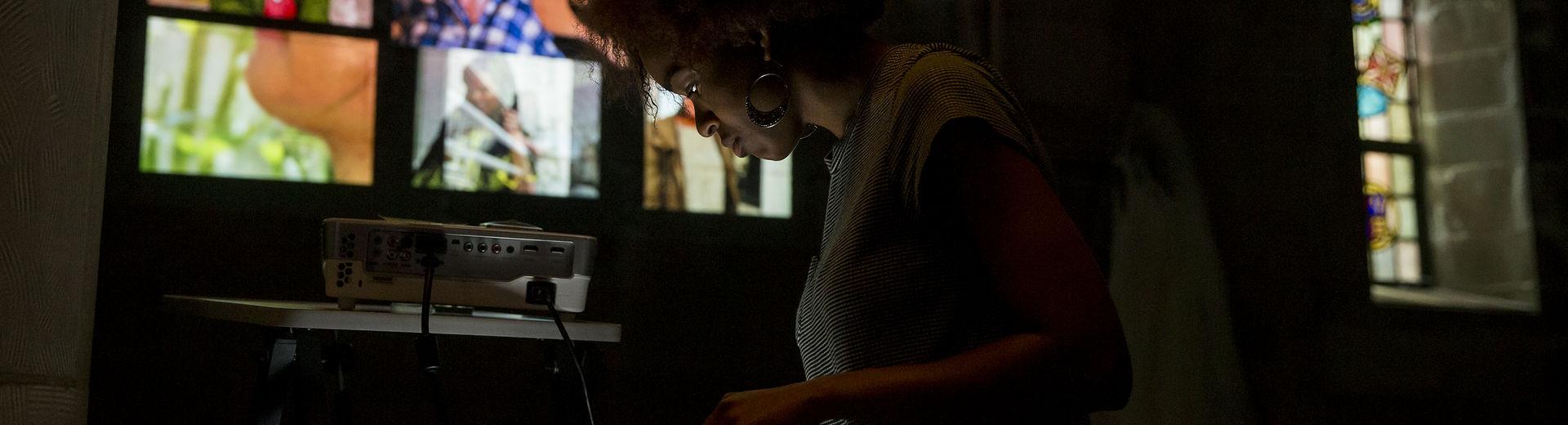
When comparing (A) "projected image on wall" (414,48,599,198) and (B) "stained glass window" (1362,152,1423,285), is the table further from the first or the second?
(B) "stained glass window" (1362,152,1423,285)

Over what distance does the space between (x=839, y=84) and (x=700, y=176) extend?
1893mm

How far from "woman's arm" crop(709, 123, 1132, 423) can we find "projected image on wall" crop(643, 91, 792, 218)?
2.10 meters

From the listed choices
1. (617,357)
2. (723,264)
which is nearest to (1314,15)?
Result: (723,264)

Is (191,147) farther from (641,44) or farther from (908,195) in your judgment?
(908,195)

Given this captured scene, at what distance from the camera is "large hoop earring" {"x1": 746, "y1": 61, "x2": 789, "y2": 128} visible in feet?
3.31

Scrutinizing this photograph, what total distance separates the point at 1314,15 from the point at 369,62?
104 inches

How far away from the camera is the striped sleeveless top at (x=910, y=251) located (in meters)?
0.79

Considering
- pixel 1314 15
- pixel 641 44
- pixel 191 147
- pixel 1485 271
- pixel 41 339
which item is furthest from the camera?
pixel 1485 271

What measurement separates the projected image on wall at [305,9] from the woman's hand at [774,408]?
2230mm

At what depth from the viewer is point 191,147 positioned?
2482mm

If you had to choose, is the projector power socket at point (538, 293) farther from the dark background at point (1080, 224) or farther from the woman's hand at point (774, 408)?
the woman's hand at point (774, 408)

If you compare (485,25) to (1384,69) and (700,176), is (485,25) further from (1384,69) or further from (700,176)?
(1384,69)

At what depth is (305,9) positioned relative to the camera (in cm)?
266

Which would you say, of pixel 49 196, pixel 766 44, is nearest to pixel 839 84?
pixel 766 44
